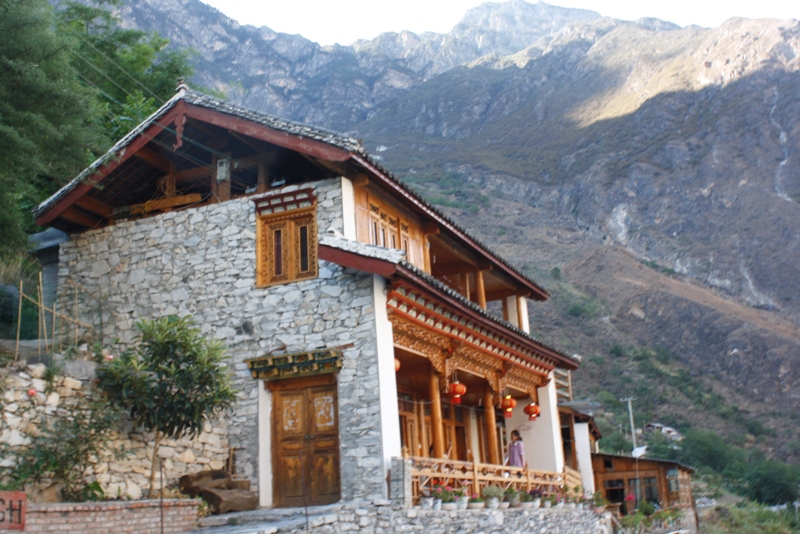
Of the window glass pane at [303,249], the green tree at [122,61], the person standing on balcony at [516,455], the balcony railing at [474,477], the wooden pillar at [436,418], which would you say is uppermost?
the green tree at [122,61]

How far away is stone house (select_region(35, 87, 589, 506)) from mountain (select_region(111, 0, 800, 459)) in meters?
44.2

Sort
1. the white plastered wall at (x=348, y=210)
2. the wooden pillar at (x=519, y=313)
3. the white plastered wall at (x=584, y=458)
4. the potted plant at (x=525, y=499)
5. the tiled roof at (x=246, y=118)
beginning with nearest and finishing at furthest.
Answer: the tiled roof at (x=246, y=118), the white plastered wall at (x=348, y=210), the potted plant at (x=525, y=499), the wooden pillar at (x=519, y=313), the white plastered wall at (x=584, y=458)

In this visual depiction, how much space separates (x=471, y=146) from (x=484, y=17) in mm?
71609

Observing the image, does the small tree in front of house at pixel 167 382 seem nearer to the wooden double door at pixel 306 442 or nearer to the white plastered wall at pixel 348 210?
the wooden double door at pixel 306 442

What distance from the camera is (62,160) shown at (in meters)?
14.5

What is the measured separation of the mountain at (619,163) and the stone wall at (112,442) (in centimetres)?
4742

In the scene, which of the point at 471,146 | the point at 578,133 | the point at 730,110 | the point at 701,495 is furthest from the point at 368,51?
the point at 701,495

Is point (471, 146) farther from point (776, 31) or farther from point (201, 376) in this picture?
point (201, 376)

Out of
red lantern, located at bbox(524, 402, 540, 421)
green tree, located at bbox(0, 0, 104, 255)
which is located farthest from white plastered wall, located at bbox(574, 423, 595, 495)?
green tree, located at bbox(0, 0, 104, 255)

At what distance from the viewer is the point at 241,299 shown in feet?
48.1

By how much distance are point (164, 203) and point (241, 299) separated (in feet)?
9.54

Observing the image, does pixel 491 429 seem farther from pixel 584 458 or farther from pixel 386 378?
pixel 584 458

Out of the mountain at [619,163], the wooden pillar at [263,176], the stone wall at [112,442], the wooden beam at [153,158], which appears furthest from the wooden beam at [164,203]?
the mountain at [619,163]

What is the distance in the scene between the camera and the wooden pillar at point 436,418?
14.7 m
